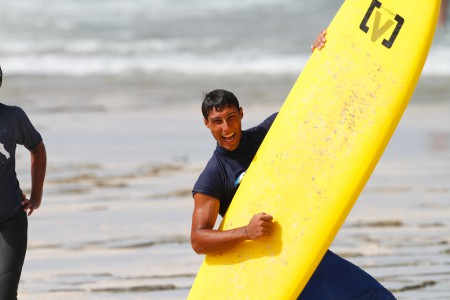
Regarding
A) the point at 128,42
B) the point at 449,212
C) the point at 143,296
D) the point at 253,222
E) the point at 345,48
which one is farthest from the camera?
the point at 128,42

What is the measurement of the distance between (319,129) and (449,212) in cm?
307

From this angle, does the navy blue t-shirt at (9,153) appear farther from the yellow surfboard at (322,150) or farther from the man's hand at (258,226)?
the man's hand at (258,226)

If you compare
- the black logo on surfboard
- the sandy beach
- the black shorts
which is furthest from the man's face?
the sandy beach

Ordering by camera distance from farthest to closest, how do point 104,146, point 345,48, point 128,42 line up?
point 128,42, point 104,146, point 345,48

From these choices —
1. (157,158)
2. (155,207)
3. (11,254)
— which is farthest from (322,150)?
(157,158)

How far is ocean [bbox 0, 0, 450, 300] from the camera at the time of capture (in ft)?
17.9

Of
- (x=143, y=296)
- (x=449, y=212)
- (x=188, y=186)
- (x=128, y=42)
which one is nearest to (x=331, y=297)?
(x=143, y=296)

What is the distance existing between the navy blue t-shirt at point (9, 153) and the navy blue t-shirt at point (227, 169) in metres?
0.70

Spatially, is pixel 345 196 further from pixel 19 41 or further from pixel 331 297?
pixel 19 41

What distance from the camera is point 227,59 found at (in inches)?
771

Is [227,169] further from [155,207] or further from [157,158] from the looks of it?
[157,158]

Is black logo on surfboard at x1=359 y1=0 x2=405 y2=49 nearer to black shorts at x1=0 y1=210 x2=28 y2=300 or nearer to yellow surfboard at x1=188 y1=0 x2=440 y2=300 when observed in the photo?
yellow surfboard at x1=188 y1=0 x2=440 y2=300

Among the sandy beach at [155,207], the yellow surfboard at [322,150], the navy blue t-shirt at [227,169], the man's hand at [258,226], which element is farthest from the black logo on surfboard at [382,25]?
the sandy beach at [155,207]

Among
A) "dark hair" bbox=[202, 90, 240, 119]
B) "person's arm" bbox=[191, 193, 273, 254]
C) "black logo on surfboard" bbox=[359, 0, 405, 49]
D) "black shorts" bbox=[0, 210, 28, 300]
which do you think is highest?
"black logo on surfboard" bbox=[359, 0, 405, 49]
